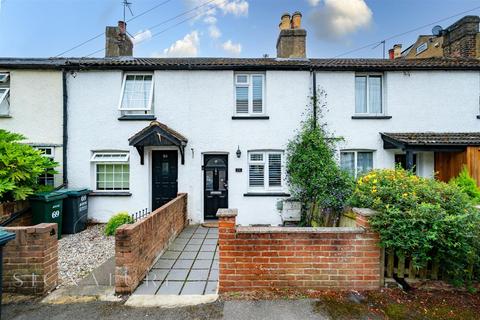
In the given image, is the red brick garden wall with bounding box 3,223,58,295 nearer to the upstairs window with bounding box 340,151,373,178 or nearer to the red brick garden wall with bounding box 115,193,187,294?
the red brick garden wall with bounding box 115,193,187,294

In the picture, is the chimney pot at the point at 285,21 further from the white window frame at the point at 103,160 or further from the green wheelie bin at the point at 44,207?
the green wheelie bin at the point at 44,207

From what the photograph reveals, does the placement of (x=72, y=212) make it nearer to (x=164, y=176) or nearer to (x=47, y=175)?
(x=47, y=175)

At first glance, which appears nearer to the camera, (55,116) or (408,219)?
(408,219)

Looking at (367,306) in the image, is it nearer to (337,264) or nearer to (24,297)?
(337,264)

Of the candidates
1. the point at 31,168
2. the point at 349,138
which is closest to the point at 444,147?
the point at 349,138

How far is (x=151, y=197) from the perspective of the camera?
27.9 feet

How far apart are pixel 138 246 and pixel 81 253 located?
2593 millimetres

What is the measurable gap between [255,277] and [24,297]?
3476 mm

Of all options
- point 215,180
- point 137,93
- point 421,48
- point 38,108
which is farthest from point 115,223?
point 421,48

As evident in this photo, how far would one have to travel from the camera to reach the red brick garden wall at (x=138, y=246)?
373 cm

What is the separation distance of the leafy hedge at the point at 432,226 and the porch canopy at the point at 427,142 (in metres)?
4.06

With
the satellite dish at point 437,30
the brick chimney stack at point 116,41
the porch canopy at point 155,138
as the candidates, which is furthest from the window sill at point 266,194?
the satellite dish at point 437,30

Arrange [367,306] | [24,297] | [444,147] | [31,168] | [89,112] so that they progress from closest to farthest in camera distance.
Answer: [367,306], [24,297], [31,168], [444,147], [89,112]

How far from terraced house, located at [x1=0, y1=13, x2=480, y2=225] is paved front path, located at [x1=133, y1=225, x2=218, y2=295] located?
2246mm
